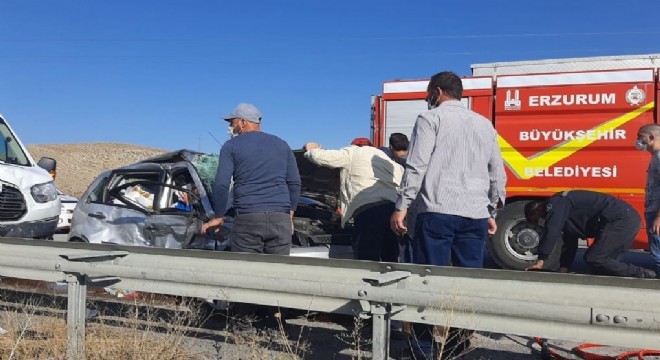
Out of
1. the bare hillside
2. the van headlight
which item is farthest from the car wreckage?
the bare hillside

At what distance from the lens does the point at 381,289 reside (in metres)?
3.08

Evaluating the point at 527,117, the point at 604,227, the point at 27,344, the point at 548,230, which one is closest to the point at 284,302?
the point at 27,344

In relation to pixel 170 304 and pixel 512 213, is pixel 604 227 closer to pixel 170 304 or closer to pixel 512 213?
pixel 512 213

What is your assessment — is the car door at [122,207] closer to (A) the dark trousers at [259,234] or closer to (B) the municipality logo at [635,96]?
(A) the dark trousers at [259,234]

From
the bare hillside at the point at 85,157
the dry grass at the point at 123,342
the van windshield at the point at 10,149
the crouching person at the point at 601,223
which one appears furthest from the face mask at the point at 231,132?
the bare hillside at the point at 85,157

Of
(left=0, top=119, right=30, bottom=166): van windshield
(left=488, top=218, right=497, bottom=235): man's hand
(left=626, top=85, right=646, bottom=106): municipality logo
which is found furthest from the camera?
(left=0, top=119, right=30, bottom=166): van windshield

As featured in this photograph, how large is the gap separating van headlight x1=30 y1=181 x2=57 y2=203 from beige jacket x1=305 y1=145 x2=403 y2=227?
371 cm

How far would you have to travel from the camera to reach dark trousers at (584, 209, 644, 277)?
554cm

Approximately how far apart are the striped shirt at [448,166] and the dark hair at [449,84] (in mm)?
84

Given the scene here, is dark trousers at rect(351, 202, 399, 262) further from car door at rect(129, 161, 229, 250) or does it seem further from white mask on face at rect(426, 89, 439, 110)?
white mask on face at rect(426, 89, 439, 110)

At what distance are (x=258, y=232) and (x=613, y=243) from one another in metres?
3.32

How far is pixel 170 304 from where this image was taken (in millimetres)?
5352

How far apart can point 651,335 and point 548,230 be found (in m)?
2.58

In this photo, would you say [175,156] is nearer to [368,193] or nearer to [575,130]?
[368,193]
